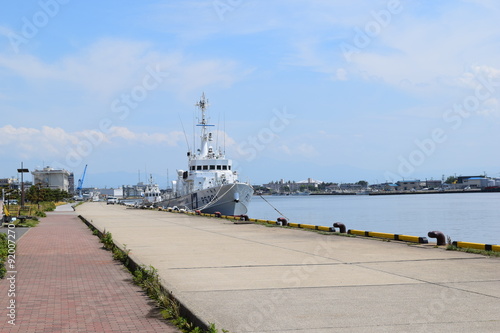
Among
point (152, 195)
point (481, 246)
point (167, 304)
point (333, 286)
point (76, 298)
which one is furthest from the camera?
point (152, 195)

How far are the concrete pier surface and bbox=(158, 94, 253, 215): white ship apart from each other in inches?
1260

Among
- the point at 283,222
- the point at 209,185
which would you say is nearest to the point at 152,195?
the point at 209,185

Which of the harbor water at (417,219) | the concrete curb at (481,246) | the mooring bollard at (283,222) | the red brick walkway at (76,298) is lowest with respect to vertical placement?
A: the harbor water at (417,219)

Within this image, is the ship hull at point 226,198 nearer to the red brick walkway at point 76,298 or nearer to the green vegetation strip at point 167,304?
the red brick walkway at point 76,298

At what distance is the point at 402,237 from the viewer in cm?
1727

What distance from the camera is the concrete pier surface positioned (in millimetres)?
6906

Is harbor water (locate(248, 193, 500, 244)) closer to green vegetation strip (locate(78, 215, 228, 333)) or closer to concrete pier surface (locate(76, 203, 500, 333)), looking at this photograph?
concrete pier surface (locate(76, 203, 500, 333))

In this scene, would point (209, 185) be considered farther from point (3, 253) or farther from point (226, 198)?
point (3, 253)

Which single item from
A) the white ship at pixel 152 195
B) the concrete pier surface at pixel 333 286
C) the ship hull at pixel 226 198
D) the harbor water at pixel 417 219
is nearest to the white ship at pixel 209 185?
the ship hull at pixel 226 198

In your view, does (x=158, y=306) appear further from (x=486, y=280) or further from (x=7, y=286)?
(x=486, y=280)

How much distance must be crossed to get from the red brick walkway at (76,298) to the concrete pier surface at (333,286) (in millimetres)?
665

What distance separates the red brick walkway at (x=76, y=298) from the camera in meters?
7.05

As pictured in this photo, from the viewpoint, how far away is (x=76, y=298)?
28.7ft

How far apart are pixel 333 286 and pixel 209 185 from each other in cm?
4411
